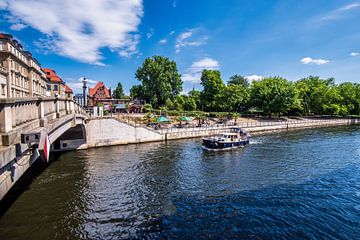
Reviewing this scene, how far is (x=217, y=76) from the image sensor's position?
296 feet

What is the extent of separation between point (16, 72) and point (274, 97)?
7744cm

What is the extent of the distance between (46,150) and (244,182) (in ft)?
54.2

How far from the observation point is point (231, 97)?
79.9 metres

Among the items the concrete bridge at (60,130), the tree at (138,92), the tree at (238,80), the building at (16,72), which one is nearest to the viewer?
the concrete bridge at (60,130)

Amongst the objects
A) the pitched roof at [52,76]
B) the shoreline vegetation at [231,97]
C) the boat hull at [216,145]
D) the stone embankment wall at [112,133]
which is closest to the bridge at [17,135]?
the stone embankment wall at [112,133]

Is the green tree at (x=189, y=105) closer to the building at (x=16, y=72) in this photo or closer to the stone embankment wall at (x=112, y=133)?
the stone embankment wall at (x=112, y=133)

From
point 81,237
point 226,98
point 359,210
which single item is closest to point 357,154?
point 359,210

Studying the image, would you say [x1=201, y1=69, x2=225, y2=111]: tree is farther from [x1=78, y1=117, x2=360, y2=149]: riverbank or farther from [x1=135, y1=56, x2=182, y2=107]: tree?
[x1=78, y1=117, x2=360, y2=149]: riverbank

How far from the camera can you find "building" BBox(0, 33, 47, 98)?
1772 inches

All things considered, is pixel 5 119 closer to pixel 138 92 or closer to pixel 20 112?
pixel 20 112

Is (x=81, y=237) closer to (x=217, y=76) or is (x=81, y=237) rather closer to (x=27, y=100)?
(x=27, y=100)

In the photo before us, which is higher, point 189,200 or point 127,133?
point 127,133

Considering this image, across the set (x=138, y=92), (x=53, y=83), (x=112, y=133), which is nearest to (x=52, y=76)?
(x=53, y=83)

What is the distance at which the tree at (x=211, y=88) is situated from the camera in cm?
8840
